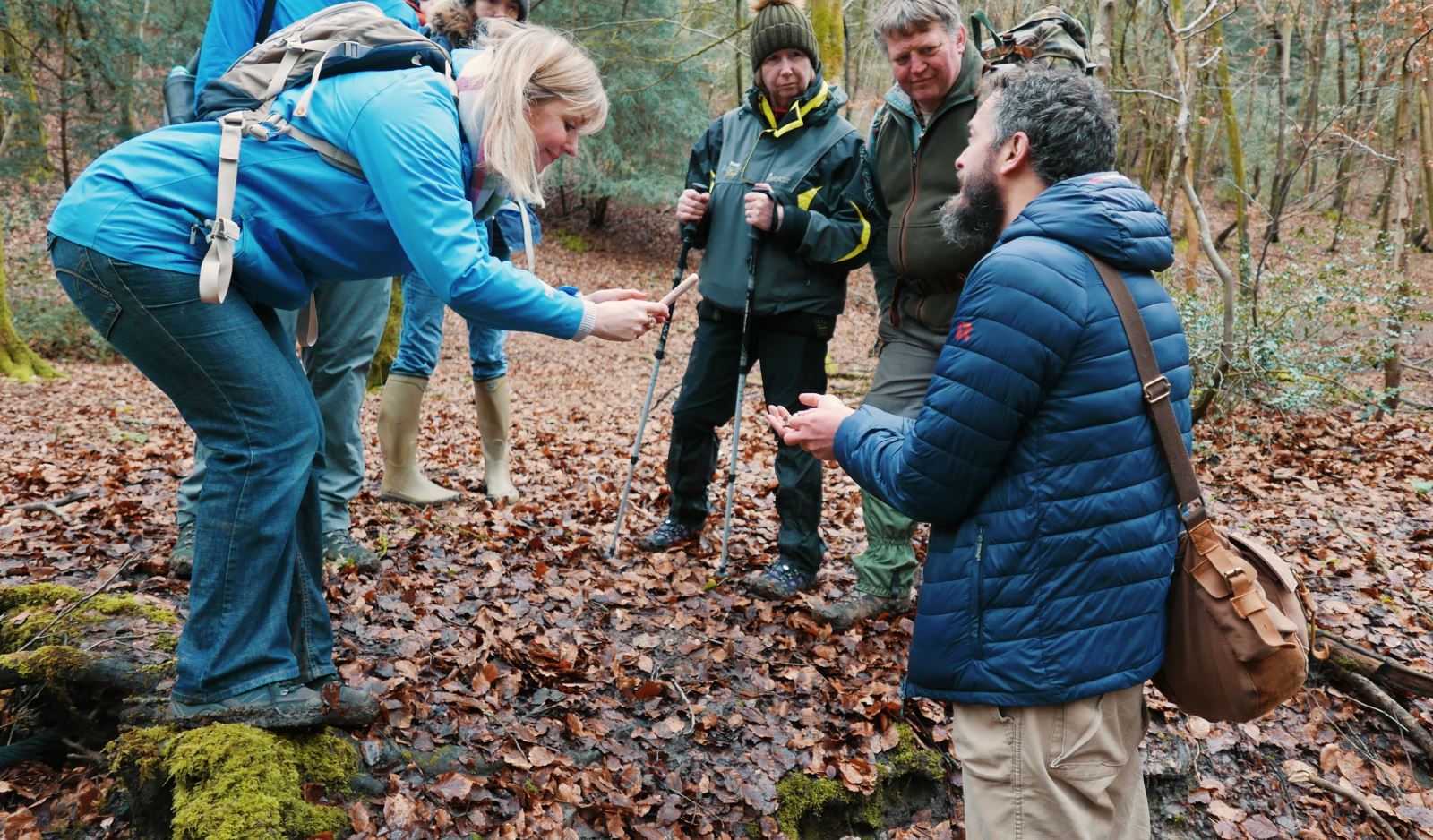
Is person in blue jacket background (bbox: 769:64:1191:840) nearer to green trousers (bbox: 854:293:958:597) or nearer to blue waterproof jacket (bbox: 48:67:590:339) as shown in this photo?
blue waterproof jacket (bbox: 48:67:590:339)

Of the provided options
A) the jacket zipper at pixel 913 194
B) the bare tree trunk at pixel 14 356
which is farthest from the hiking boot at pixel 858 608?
the bare tree trunk at pixel 14 356

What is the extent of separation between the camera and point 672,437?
4.95 meters

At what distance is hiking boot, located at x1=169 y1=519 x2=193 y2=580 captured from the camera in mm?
3941

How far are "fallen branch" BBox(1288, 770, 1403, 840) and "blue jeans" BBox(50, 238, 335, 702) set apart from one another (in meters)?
4.06

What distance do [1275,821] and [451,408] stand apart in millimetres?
8599

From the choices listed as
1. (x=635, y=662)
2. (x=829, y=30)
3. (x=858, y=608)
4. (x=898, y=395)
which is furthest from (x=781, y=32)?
(x=829, y=30)

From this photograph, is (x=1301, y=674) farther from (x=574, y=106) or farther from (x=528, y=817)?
(x=574, y=106)

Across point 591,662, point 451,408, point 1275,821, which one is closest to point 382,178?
point 591,662

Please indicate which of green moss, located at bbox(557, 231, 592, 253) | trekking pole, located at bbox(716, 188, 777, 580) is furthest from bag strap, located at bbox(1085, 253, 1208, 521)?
green moss, located at bbox(557, 231, 592, 253)

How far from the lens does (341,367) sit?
4.30m

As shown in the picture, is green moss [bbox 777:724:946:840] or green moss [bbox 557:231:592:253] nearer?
green moss [bbox 777:724:946:840]

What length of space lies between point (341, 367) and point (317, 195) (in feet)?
6.36

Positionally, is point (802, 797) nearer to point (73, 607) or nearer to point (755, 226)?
point (755, 226)

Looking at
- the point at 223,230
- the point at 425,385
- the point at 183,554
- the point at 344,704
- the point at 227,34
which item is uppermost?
the point at 227,34
